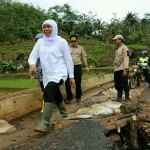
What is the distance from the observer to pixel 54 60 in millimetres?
3734

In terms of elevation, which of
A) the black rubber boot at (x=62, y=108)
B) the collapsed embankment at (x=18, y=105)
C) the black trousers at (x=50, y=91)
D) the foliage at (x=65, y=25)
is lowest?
the collapsed embankment at (x=18, y=105)

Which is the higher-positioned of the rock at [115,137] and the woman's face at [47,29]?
the woman's face at [47,29]

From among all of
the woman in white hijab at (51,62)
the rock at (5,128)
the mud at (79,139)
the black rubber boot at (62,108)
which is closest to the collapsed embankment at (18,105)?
the rock at (5,128)

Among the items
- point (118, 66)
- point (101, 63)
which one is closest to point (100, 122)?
point (118, 66)

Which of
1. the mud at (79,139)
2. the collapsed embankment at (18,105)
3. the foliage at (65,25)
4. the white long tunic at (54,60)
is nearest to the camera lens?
the mud at (79,139)

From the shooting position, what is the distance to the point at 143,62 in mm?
11344

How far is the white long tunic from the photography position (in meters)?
3.73

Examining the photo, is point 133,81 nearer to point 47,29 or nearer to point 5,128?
point 5,128

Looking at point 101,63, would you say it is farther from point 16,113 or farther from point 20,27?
point 20,27

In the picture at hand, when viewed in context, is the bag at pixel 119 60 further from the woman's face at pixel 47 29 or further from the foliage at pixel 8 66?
the foliage at pixel 8 66

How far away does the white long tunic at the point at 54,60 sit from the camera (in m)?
3.73

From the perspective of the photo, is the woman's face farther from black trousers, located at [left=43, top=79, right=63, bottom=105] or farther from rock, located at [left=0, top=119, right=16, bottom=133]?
rock, located at [left=0, top=119, right=16, bottom=133]

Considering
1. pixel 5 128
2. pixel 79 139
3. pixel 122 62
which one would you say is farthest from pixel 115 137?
pixel 122 62

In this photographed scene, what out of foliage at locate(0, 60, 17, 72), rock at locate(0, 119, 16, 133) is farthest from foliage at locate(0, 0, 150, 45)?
rock at locate(0, 119, 16, 133)
